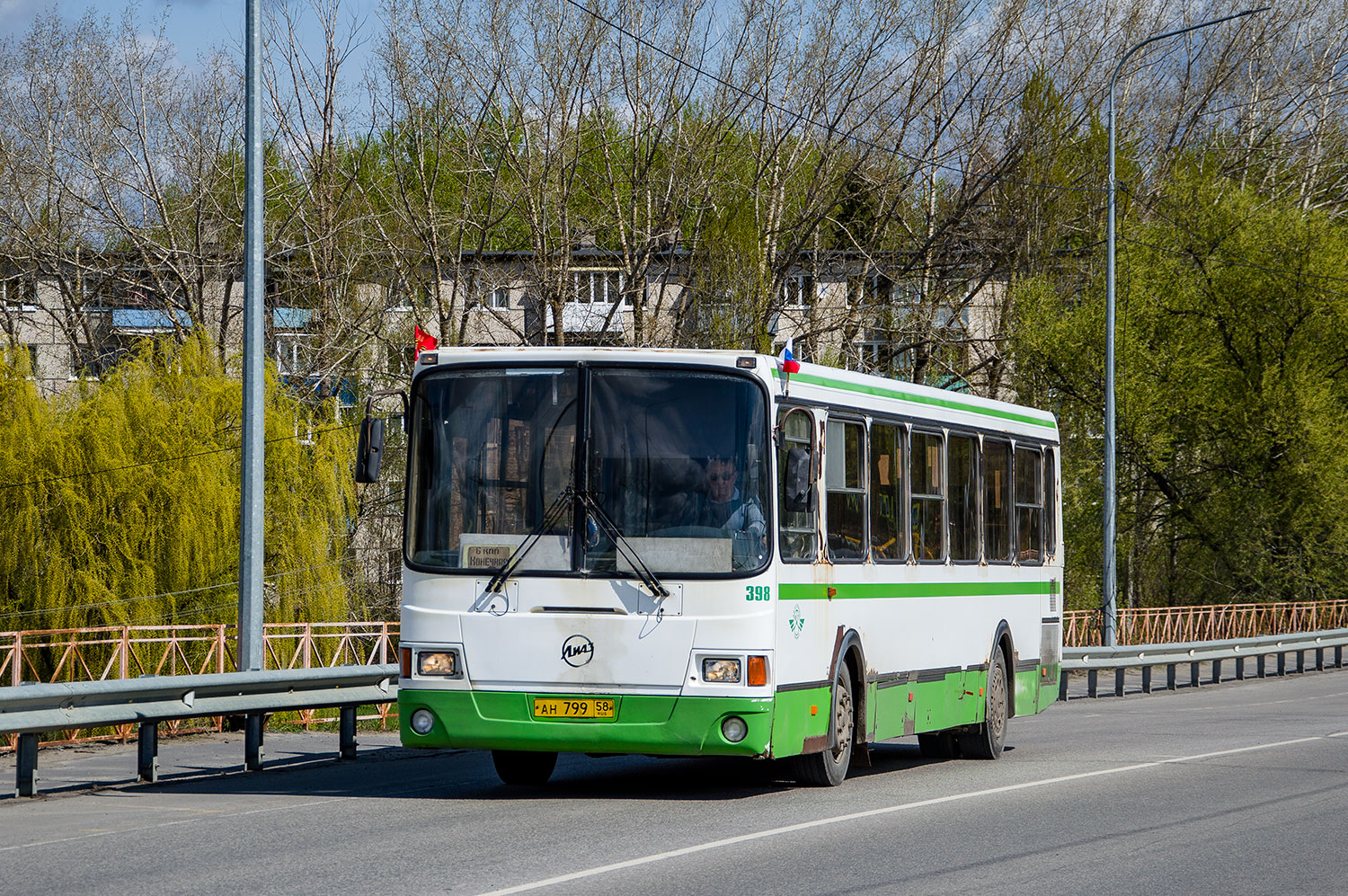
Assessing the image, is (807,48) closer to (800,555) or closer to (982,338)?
(982,338)

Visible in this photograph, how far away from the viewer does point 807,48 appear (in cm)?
3991

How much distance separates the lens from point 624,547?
11516 millimetres

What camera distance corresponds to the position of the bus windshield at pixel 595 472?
1152cm

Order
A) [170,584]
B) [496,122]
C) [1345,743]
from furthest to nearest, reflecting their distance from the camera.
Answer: [496,122]
[170,584]
[1345,743]

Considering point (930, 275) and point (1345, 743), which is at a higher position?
point (930, 275)

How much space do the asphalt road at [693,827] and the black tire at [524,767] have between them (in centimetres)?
15

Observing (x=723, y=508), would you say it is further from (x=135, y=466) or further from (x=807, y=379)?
(x=135, y=466)

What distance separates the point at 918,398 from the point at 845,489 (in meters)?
1.82

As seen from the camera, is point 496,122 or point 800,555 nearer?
point 800,555

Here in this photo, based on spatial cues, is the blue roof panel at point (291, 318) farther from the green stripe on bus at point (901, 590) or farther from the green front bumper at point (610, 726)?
the green front bumper at point (610, 726)

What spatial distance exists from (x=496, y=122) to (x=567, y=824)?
29887mm

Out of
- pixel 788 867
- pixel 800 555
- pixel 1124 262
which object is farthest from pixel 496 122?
pixel 788 867

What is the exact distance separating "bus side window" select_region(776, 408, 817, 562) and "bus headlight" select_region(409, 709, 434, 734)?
102 inches

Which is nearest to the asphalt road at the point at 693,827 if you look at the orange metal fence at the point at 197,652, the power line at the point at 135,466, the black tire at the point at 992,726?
the black tire at the point at 992,726
